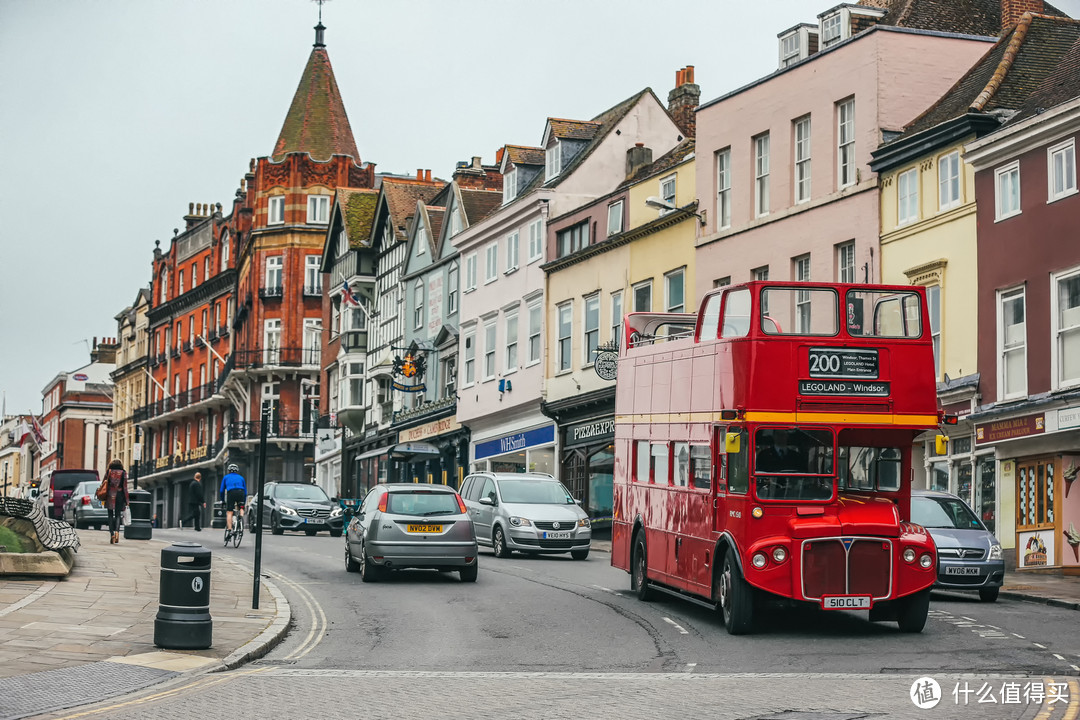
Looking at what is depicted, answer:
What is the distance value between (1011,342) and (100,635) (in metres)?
18.3

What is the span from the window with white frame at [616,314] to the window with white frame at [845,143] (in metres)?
10.2

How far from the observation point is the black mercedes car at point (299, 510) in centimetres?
4041

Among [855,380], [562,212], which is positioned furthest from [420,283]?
[855,380]

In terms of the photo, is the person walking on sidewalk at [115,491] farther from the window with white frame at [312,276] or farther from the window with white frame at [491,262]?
the window with white frame at [312,276]

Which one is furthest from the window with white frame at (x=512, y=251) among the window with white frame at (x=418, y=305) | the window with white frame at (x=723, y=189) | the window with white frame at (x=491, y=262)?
the window with white frame at (x=723, y=189)

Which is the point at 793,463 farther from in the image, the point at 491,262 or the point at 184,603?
the point at 491,262

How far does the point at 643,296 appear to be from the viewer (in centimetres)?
4097

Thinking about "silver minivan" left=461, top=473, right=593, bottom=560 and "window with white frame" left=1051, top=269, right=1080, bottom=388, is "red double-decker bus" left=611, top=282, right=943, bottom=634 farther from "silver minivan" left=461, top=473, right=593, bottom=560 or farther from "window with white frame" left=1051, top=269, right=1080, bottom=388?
"silver minivan" left=461, top=473, right=593, bottom=560

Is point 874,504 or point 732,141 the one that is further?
point 732,141

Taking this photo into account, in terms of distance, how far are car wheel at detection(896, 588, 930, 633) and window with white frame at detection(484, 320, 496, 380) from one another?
112ft

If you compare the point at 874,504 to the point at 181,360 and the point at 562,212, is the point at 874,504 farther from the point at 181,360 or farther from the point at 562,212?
the point at 181,360

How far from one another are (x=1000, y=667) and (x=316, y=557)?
1809cm

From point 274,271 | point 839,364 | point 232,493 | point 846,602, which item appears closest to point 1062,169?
point 839,364

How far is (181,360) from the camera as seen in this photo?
91438mm
